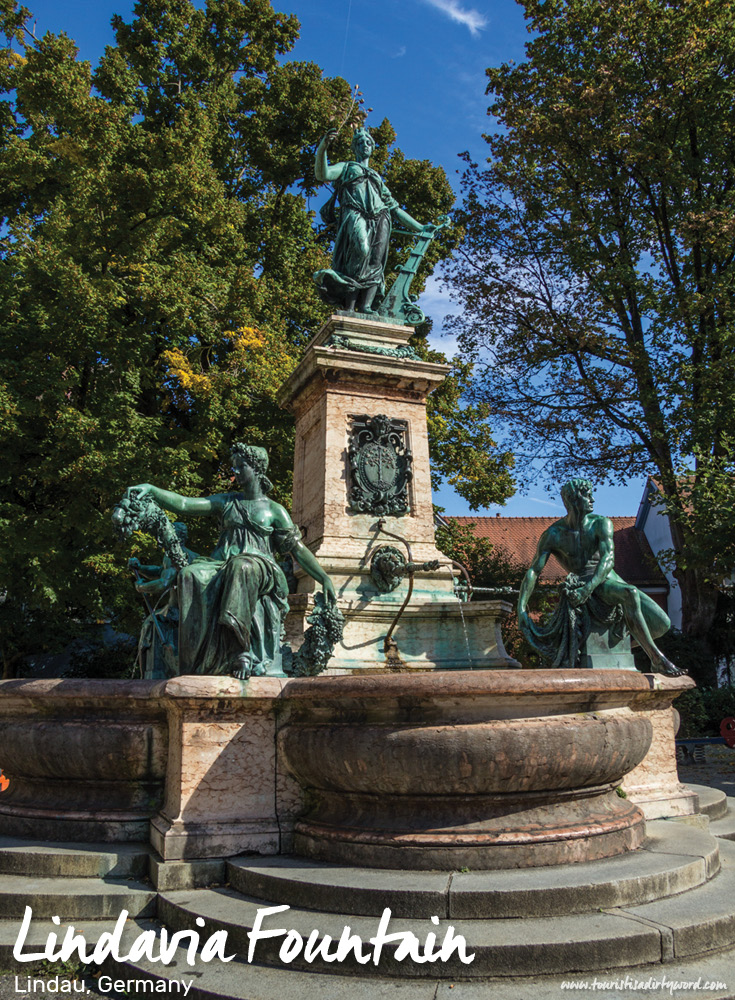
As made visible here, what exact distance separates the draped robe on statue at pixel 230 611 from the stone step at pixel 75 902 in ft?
4.33

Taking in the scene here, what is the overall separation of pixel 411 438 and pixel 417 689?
481cm

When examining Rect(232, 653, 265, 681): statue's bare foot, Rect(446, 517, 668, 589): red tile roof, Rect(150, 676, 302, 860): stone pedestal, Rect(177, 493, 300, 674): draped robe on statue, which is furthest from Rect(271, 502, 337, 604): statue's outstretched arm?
Rect(446, 517, 668, 589): red tile roof

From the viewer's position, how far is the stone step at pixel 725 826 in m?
5.47

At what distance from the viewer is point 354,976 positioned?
327cm

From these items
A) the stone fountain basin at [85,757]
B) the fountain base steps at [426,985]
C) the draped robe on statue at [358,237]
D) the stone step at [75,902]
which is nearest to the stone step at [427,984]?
the fountain base steps at [426,985]

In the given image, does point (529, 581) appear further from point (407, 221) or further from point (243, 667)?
point (407, 221)

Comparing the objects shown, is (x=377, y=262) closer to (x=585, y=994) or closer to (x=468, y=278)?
(x=585, y=994)

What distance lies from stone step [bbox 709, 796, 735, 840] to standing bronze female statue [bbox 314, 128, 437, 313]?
19.7 feet

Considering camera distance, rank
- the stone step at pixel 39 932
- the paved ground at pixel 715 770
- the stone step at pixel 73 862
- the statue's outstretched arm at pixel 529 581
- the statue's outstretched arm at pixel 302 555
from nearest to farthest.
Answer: the stone step at pixel 39 932 < the stone step at pixel 73 862 < the statue's outstretched arm at pixel 302 555 < the statue's outstretched arm at pixel 529 581 < the paved ground at pixel 715 770

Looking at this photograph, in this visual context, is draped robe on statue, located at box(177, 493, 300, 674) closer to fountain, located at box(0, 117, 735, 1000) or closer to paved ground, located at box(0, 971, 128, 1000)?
fountain, located at box(0, 117, 735, 1000)

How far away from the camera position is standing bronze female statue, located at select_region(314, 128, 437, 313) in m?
9.23

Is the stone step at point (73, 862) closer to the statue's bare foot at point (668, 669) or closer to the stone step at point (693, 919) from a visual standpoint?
the stone step at point (693, 919)

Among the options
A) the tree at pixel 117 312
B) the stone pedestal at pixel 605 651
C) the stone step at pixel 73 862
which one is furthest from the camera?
the tree at pixel 117 312

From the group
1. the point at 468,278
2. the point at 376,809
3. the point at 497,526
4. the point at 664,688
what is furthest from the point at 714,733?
the point at 497,526
